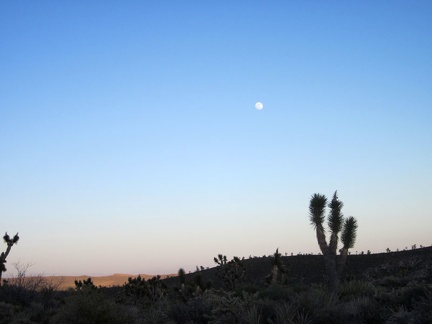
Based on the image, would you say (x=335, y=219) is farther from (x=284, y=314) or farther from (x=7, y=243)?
(x=7, y=243)

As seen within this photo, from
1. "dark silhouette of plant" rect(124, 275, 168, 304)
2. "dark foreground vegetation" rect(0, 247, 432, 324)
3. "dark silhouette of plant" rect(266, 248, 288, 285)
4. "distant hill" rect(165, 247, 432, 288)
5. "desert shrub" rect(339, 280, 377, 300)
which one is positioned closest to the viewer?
"dark foreground vegetation" rect(0, 247, 432, 324)

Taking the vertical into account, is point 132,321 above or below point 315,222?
below

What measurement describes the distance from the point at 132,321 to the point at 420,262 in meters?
44.5

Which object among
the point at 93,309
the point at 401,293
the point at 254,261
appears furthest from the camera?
the point at 254,261

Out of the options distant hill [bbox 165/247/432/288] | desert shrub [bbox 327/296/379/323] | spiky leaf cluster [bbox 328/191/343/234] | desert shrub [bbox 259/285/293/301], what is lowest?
desert shrub [bbox 327/296/379/323]

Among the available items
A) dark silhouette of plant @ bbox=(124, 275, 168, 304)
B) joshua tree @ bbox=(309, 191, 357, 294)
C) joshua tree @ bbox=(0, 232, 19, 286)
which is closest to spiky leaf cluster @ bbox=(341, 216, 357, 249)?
joshua tree @ bbox=(309, 191, 357, 294)

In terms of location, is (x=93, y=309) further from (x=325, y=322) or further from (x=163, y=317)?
(x=325, y=322)

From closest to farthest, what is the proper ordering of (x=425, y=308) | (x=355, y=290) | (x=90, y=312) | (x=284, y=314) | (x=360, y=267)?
(x=425, y=308)
(x=284, y=314)
(x=90, y=312)
(x=355, y=290)
(x=360, y=267)

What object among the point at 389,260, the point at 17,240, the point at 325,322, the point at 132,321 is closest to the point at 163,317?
the point at 132,321

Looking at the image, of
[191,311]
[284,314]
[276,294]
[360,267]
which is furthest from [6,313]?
[360,267]

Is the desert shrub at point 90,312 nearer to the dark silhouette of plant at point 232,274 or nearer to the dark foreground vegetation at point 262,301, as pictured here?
the dark foreground vegetation at point 262,301

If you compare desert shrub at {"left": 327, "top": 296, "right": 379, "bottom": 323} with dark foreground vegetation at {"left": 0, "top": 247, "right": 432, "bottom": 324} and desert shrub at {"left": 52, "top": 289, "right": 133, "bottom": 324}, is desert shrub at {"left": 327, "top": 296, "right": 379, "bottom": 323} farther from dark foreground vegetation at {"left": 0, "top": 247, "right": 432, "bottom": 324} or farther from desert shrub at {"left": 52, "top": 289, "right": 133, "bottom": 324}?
desert shrub at {"left": 52, "top": 289, "right": 133, "bottom": 324}

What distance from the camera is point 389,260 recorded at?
58.5 meters

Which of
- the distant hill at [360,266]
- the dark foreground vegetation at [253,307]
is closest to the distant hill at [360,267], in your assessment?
the distant hill at [360,266]
